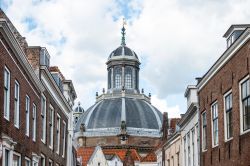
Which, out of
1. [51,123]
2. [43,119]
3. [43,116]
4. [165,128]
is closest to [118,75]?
[165,128]

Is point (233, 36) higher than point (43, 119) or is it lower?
higher

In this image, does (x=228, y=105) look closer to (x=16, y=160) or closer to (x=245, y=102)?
(x=245, y=102)

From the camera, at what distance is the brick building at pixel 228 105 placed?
71.6ft

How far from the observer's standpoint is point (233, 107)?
23297 mm

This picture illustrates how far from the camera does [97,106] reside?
14712 centimetres

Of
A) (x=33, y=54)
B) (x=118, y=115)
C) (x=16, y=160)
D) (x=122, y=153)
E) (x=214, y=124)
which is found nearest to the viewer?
(x=16, y=160)

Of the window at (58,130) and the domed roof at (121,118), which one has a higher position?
the domed roof at (121,118)

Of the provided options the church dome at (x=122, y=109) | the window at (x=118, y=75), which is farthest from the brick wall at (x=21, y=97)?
the window at (x=118, y=75)

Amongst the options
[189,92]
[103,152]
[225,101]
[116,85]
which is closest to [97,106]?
[116,85]

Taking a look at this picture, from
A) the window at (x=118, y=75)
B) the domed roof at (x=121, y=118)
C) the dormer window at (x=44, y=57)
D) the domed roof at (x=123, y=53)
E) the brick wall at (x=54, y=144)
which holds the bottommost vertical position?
the brick wall at (x=54, y=144)

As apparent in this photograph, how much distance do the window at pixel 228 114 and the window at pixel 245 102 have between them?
6.40 feet

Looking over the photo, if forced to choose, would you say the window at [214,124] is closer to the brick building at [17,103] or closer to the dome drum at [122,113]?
the brick building at [17,103]

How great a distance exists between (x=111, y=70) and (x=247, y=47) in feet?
422

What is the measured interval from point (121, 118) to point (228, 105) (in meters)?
119
